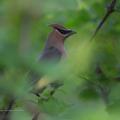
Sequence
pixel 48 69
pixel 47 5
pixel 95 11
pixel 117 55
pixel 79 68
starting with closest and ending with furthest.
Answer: pixel 48 69
pixel 79 68
pixel 47 5
pixel 117 55
pixel 95 11

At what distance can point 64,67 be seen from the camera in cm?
73

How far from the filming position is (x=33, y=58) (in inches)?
27.2

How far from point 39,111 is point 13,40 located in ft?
0.48

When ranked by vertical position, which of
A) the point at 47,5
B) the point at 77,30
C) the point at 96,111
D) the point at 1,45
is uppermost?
the point at 77,30

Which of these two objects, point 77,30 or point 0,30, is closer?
point 0,30

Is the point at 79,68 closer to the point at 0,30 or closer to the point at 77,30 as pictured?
the point at 0,30

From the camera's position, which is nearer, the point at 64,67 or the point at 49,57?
the point at 64,67

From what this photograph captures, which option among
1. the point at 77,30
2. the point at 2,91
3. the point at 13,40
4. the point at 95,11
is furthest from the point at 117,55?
the point at 2,91

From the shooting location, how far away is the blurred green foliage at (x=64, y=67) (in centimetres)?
70

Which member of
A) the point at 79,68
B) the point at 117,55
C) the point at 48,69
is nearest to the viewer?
the point at 48,69

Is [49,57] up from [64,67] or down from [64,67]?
up

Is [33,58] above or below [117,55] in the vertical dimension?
below

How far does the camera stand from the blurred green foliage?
0.70m

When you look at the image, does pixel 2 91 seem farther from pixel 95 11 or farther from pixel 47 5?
pixel 95 11
